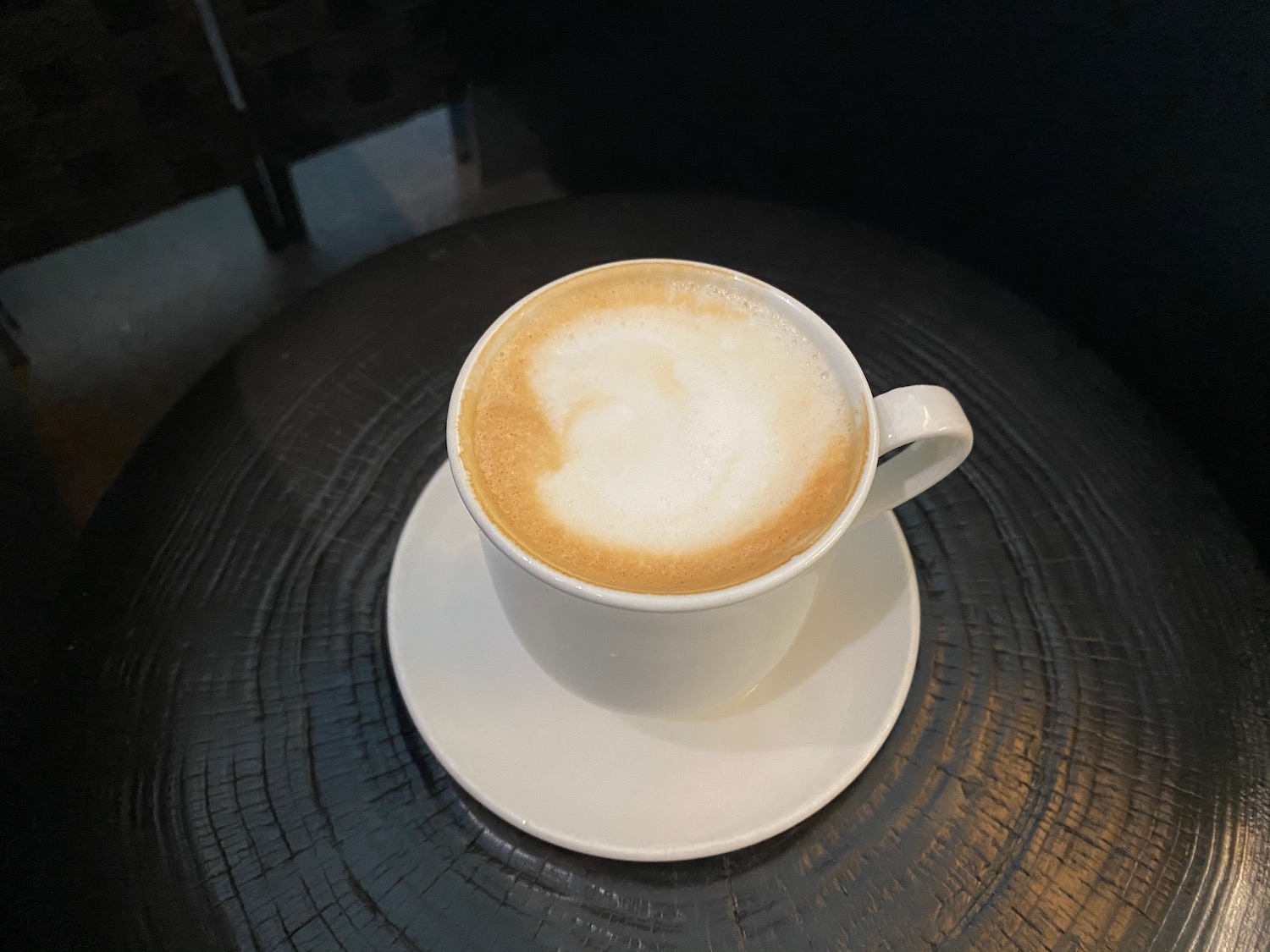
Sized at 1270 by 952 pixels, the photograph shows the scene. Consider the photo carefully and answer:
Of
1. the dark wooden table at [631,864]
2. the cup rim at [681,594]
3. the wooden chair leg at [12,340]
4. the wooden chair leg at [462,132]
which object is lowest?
the wooden chair leg at [12,340]

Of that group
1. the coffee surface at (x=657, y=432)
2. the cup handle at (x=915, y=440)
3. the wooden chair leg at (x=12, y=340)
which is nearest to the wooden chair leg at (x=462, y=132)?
the wooden chair leg at (x=12, y=340)

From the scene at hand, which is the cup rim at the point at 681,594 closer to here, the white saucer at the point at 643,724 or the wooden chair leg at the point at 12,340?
the white saucer at the point at 643,724

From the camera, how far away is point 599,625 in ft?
1.70

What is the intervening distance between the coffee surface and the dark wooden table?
0.67 feet

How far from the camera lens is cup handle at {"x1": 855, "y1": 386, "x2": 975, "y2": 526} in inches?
21.2

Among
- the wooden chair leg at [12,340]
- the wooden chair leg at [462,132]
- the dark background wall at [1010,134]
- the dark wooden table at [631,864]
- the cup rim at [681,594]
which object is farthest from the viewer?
the wooden chair leg at [462,132]

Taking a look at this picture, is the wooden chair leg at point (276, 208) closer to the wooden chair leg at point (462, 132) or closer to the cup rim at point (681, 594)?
the wooden chair leg at point (462, 132)

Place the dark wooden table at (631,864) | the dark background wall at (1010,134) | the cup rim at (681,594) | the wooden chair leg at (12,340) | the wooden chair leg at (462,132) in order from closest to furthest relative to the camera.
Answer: the cup rim at (681,594) → the dark wooden table at (631,864) → the dark background wall at (1010,134) → the wooden chair leg at (12,340) → the wooden chair leg at (462,132)

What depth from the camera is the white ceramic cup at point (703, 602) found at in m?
0.50

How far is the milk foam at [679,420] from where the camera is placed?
548 mm

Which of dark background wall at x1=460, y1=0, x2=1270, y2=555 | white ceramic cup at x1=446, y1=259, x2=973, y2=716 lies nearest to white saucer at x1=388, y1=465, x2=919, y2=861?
white ceramic cup at x1=446, y1=259, x2=973, y2=716

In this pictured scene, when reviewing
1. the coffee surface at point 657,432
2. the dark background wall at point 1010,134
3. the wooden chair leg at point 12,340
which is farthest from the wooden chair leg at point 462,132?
the coffee surface at point 657,432

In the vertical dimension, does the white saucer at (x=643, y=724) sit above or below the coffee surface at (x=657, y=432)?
below

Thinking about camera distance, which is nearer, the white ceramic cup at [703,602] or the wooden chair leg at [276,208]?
the white ceramic cup at [703,602]
